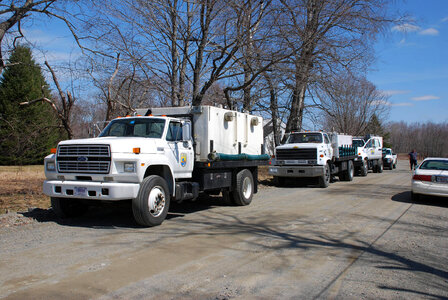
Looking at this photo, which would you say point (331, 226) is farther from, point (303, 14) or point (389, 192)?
point (303, 14)

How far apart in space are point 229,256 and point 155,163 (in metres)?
2.96

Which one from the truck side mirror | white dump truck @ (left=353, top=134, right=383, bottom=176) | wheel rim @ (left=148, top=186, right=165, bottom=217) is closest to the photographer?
wheel rim @ (left=148, top=186, right=165, bottom=217)

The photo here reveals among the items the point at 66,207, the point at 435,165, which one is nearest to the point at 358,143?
the point at 435,165

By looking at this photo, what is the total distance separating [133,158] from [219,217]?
2912 mm

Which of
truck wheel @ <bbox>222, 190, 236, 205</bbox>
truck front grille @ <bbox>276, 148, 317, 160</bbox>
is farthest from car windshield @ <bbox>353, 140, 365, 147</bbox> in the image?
truck wheel @ <bbox>222, 190, 236, 205</bbox>

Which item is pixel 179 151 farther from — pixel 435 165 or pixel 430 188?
pixel 435 165

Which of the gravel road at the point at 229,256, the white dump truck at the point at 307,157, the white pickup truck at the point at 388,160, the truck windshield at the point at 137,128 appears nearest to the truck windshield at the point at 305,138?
the white dump truck at the point at 307,157

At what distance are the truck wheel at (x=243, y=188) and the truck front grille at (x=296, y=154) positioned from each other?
554 centimetres

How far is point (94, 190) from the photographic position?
7391mm

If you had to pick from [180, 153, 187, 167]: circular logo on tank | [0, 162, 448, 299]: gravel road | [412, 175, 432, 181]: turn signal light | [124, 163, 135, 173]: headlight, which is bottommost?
[0, 162, 448, 299]: gravel road

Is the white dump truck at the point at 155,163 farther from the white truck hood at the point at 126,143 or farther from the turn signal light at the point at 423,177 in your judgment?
the turn signal light at the point at 423,177

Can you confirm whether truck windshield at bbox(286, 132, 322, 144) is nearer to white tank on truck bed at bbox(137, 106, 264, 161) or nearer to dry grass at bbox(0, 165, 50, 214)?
white tank on truck bed at bbox(137, 106, 264, 161)

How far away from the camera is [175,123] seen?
30.2 ft

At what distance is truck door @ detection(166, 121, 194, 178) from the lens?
883cm
